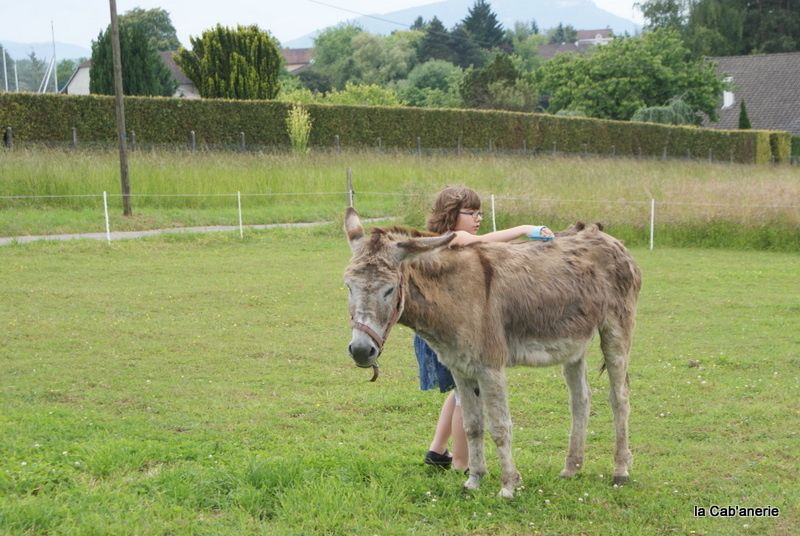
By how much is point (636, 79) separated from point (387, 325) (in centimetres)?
5243

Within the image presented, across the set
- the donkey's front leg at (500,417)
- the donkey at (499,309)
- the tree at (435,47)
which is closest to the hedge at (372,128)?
the donkey at (499,309)

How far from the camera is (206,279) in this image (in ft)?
53.7

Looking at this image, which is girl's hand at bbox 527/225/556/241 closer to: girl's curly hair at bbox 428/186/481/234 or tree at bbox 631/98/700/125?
girl's curly hair at bbox 428/186/481/234

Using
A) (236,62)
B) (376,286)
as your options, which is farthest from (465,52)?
(376,286)

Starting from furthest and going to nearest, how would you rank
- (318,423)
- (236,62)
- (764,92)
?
(764,92)
(236,62)
(318,423)

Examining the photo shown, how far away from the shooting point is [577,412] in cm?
604

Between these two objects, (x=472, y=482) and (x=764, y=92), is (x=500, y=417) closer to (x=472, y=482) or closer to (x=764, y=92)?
(x=472, y=482)

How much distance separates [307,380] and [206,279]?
7904 mm

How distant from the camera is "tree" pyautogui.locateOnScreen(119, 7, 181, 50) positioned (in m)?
93.7

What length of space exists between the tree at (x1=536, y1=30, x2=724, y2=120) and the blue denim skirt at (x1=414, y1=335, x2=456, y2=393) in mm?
50505

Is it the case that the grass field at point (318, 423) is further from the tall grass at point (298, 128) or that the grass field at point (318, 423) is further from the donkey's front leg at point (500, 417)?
the tall grass at point (298, 128)

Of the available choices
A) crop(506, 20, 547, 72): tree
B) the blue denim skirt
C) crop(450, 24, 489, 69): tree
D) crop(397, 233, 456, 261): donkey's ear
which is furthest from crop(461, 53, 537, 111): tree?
crop(397, 233, 456, 261): donkey's ear

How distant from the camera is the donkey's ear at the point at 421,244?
16.0 feet

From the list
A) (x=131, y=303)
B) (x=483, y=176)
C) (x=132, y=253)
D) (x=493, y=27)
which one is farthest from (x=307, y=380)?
(x=493, y=27)
